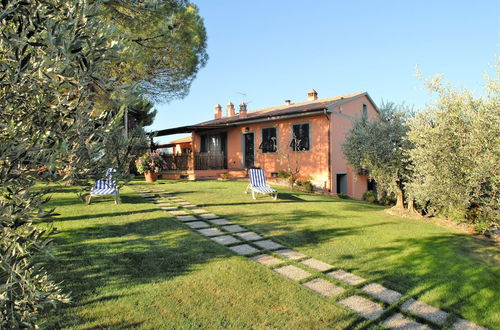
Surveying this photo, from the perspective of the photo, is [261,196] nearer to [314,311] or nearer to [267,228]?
[267,228]

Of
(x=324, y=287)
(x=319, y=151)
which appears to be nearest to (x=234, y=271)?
(x=324, y=287)

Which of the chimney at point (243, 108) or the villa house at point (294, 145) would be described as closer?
the villa house at point (294, 145)

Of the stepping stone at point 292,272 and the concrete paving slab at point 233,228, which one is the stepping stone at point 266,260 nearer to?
the stepping stone at point 292,272

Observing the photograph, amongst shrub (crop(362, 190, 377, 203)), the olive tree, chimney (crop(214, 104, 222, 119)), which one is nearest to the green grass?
the olive tree

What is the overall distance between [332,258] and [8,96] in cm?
463

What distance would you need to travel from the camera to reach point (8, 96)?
161 centimetres

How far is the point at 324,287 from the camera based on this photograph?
12.0ft

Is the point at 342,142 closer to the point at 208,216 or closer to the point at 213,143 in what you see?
the point at 213,143

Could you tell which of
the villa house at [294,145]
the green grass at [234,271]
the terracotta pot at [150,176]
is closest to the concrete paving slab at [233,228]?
the green grass at [234,271]

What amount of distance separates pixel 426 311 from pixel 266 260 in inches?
86.7

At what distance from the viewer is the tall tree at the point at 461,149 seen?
224 inches

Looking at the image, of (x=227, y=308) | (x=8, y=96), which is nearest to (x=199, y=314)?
(x=227, y=308)

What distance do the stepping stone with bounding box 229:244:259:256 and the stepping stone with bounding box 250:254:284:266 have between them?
0.20m

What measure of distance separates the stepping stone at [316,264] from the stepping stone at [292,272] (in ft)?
0.80
